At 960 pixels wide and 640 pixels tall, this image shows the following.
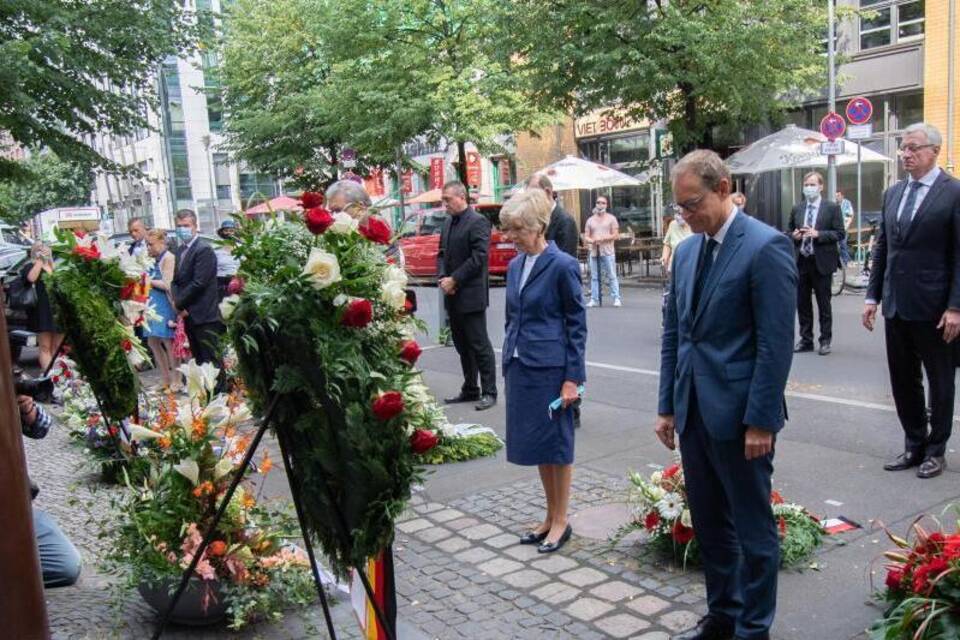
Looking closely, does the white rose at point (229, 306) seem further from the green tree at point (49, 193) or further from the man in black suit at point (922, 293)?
the green tree at point (49, 193)

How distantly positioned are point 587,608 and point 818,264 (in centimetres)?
687

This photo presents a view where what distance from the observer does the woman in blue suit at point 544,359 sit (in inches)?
183

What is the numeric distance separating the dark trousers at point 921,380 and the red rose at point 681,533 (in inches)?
85.1

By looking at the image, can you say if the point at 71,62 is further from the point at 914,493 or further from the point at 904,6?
the point at 904,6

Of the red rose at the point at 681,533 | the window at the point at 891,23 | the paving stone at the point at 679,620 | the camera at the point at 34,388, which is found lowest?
the paving stone at the point at 679,620

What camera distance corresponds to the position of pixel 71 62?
12.5m

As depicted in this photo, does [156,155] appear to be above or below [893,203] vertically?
above

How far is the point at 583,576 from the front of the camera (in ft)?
14.3

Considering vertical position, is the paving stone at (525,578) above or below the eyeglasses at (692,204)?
below

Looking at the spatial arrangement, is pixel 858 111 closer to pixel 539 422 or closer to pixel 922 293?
pixel 922 293

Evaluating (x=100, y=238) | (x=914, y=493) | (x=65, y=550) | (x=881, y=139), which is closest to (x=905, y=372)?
(x=914, y=493)

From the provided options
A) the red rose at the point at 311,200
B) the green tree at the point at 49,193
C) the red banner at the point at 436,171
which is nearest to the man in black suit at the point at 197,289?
the red rose at the point at 311,200

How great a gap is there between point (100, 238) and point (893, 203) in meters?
5.17

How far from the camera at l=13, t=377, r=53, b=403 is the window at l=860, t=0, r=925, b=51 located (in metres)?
20.9
